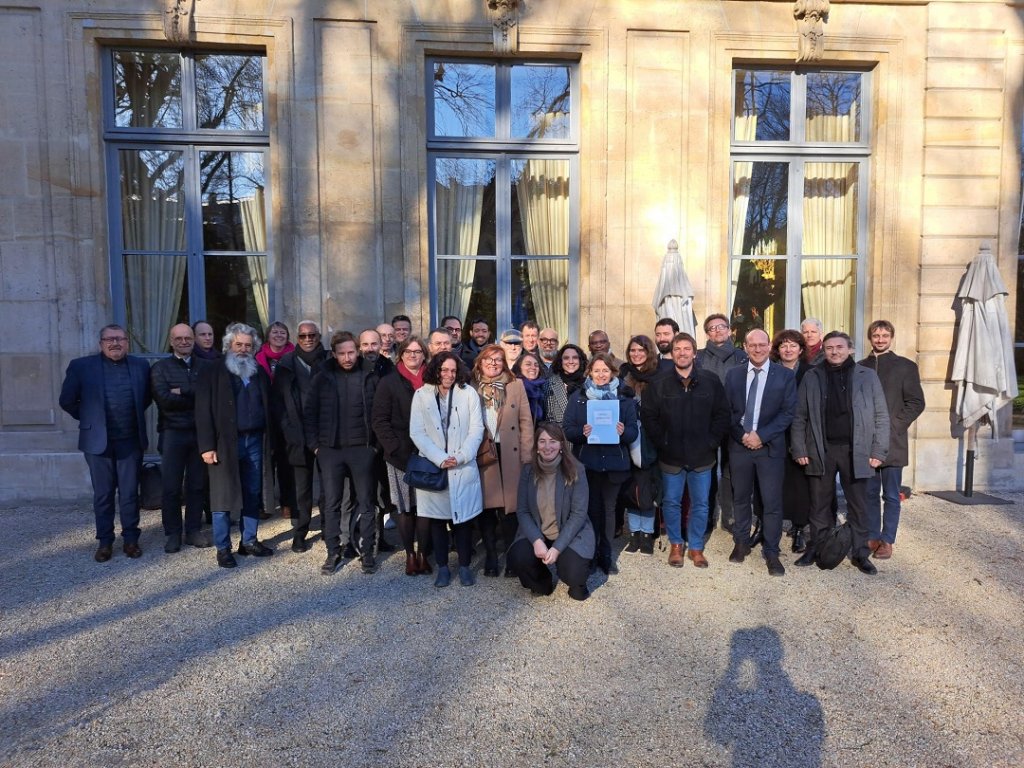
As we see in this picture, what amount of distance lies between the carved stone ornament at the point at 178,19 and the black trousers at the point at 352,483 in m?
5.40

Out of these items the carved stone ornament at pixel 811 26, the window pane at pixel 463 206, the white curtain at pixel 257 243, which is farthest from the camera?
the window pane at pixel 463 206

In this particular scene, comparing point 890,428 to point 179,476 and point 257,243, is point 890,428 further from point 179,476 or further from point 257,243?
point 257,243

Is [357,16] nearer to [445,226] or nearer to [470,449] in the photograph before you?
[445,226]

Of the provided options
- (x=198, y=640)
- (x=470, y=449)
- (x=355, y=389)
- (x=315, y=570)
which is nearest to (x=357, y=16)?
(x=355, y=389)

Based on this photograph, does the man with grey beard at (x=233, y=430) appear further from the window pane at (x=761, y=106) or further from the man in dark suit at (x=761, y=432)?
the window pane at (x=761, y=106)

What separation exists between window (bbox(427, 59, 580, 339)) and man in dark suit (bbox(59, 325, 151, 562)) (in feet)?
11.6

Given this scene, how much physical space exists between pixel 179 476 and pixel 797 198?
780 centimetres

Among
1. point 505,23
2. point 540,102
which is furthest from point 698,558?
point 505,23

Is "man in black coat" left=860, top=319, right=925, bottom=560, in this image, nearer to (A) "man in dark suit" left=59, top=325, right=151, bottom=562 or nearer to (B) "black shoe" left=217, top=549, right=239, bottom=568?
(B) "black shoe" left=217, top=549, right=239, bottom=568

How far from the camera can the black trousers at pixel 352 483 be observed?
5.01m

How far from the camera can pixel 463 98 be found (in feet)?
25.7

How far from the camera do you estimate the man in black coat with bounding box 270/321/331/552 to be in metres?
5.39

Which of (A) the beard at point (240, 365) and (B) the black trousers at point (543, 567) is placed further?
(A) the beard at point (240, 365)

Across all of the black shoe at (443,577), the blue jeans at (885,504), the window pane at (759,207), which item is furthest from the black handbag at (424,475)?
the window pane at (759,207)
